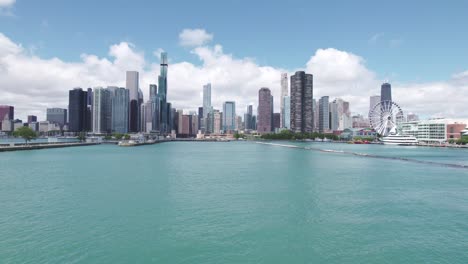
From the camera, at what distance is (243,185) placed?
1656 inches

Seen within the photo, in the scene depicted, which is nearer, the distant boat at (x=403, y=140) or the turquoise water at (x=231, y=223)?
the turquoise water at (x=231, y=223)

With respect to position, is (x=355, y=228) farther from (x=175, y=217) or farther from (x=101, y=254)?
(x=101, y=254)

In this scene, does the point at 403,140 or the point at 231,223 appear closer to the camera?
the point at 231,223

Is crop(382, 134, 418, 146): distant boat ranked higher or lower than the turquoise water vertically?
higher

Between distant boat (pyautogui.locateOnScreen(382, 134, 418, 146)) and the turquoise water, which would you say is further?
distant boat (pyautogui.locateOnScreen(382, 134, 418, 146))

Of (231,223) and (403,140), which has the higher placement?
(403,140)

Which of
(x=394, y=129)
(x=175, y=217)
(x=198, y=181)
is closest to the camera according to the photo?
(x=175, y=217)

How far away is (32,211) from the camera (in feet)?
89.3

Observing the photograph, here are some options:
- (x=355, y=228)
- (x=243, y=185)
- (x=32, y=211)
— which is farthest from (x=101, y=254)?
(x=243, y=185)

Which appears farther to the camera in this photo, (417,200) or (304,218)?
(417,200)

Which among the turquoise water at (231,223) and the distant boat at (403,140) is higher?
the distant boat at (403,140)

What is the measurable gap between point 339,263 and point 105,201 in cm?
2430

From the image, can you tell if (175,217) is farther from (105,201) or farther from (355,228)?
(355,228)

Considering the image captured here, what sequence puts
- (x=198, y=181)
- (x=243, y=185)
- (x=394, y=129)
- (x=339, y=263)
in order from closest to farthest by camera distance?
(x=339, y=263)
(x=243, y=185)
(x=198, y=181)
(x=394, y=129)
